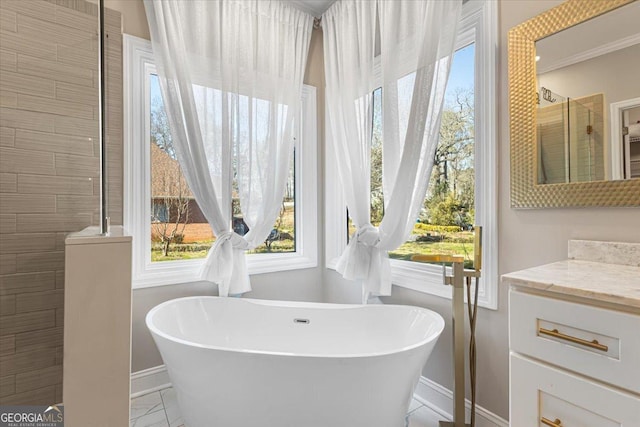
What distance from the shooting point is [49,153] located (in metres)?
1.40

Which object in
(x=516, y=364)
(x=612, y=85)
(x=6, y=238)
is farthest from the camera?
(x=6, y=238)

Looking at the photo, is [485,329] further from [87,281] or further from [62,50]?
[62,50]

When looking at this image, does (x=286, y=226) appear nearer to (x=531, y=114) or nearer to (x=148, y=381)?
(x=148, y=381)

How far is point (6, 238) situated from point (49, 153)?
1.31 feet

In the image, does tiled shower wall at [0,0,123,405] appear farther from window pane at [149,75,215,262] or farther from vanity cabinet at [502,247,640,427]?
vanity cabinet at [502,247,640,427]

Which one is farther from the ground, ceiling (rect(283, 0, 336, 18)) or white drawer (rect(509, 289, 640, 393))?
ceiling (rect(283, 0, 336, 18))

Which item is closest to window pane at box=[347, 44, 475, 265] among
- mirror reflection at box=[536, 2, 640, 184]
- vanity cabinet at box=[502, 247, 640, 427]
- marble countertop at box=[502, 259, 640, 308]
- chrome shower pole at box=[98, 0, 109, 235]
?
mirror reflection at box=[536, 2, 640, 184]

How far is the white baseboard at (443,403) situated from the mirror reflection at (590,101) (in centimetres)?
118

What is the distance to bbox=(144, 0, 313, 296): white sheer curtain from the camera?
6.47 ft

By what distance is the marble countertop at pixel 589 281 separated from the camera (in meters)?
0.75

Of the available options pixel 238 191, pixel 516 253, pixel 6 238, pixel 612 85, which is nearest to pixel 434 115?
pixel 612 85

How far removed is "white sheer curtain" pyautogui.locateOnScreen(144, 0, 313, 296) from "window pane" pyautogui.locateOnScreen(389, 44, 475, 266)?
106cm

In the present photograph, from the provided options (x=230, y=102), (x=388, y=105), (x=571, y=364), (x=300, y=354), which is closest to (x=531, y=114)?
(x=388, y=105)

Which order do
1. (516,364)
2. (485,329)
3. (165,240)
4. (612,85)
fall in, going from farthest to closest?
(165,240) → (485,329) → (612,85) → (516,364)
